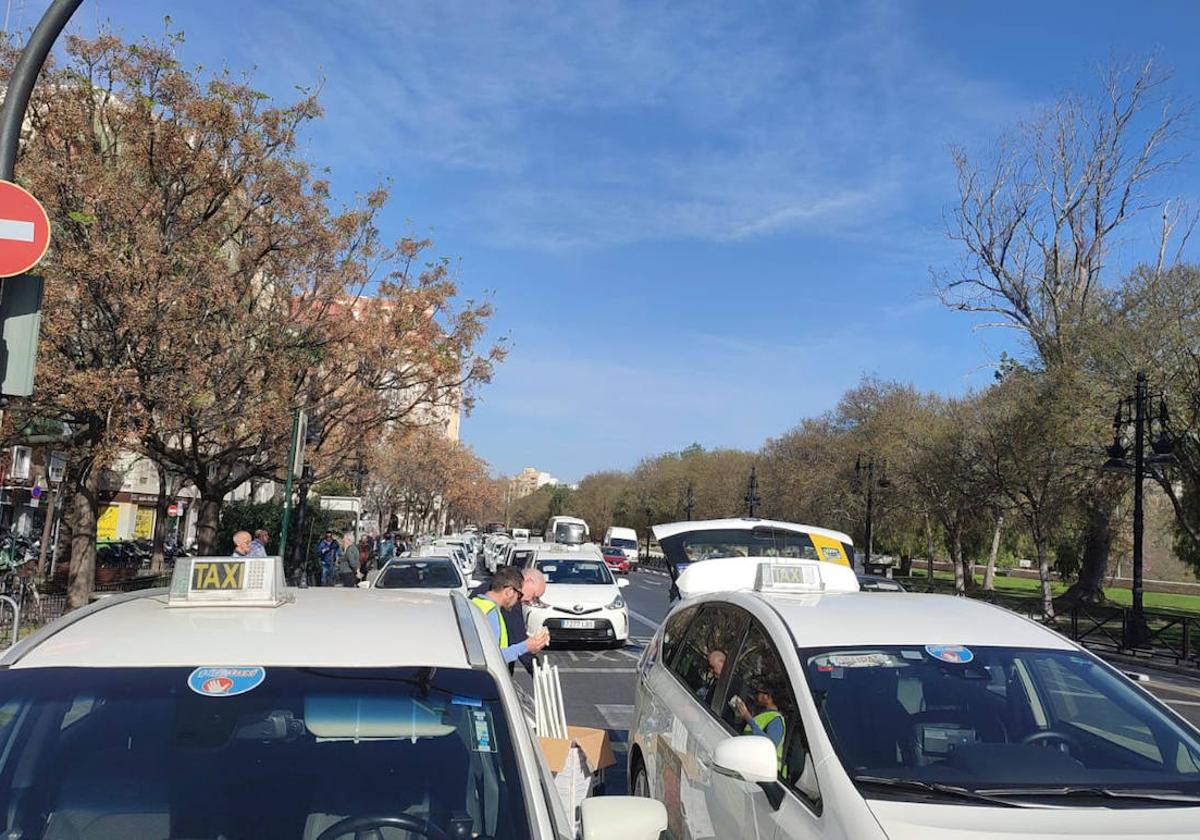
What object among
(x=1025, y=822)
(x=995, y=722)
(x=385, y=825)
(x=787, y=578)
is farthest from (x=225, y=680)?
(x=787, y=578)

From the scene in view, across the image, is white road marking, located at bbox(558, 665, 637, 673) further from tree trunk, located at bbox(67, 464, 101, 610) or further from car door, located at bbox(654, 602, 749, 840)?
car door, located at bbox(654, 602, 749, 840)

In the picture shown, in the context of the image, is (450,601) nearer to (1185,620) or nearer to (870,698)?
(870,698)

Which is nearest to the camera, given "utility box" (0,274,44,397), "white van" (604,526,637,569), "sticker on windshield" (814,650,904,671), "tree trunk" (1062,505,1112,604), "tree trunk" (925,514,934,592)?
"sticker on windshield" (814,650,904,671)

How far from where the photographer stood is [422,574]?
54.2 feet

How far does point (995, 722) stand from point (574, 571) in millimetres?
14904

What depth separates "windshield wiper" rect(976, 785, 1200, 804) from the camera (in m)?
3.43

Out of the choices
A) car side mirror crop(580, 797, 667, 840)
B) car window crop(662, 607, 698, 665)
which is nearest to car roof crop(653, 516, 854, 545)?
car window crop(662, 607, 698, 665)

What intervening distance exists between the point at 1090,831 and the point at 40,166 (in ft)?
57.9

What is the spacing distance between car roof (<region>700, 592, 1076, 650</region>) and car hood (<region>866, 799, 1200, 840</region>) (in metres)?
1.05

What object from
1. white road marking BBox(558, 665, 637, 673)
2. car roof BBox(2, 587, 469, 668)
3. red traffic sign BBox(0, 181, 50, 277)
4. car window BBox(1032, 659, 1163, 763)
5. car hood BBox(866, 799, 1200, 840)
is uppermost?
red traffic sign BBox(0, 181, 50, 277)

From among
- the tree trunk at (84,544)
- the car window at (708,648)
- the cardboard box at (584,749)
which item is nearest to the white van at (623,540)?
the tree trunk at (84,544)

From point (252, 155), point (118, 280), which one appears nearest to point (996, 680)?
point (118, 280)

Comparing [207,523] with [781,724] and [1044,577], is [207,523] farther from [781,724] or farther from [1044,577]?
[1044,577]

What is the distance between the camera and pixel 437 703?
2910 mm
